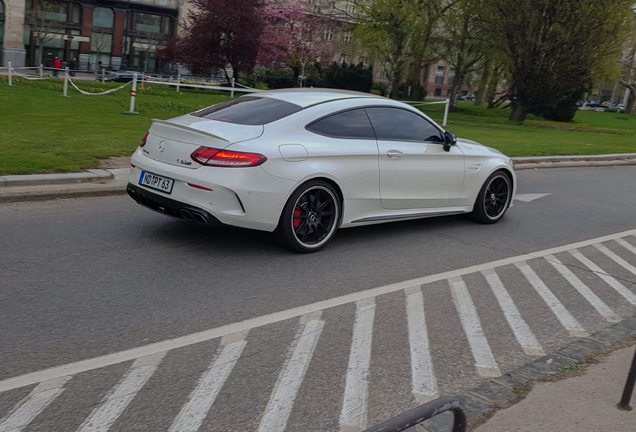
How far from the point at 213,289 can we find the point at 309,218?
1480 millimetres

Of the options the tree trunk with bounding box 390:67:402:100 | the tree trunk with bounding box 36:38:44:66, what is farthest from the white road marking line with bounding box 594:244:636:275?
the tree trunk with bounding box 36:38:44:66

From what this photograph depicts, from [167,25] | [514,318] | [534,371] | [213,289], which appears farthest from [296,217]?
[167,25]

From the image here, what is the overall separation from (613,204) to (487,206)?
422 centimetres

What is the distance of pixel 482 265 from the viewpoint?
6.80 m

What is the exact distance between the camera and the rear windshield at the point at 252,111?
6.47m

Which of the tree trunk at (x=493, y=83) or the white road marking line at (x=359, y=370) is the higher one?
the tree trunk at (x=493, y=83)

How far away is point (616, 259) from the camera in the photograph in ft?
25.0

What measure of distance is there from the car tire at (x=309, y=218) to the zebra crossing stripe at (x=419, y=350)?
4.20 ft

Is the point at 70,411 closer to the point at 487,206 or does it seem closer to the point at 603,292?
the point at 603,292

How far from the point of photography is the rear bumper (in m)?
5.95

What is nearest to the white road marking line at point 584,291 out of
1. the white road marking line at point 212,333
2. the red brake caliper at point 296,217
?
the white road marking line at point 212,333

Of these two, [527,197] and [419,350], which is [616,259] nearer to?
[527,197]

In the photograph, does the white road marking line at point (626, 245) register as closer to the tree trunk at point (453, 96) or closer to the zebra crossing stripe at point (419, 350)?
the zebra crossing stripe at point (419, 350)

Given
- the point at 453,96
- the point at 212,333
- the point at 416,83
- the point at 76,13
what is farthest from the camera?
the point at 76,13
